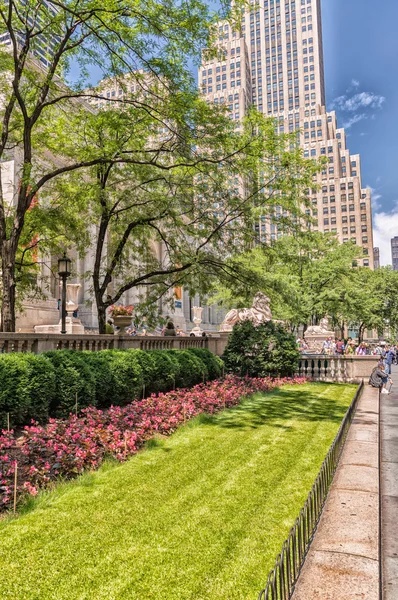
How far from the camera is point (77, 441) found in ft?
22.6

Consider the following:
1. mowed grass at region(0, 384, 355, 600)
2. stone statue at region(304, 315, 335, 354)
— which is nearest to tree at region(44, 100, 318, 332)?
mowed grass at region(0, 384, 355, 600)

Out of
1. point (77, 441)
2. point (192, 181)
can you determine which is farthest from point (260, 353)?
point (77, 441)

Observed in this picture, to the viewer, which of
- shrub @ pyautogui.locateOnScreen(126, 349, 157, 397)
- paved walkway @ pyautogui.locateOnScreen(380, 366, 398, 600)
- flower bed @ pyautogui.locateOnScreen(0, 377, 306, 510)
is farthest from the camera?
shrub @ pyautogui.locateOnScreen(126, 349, 157, 397)

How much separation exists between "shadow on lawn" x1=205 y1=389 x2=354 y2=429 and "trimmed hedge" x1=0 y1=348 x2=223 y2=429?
7.31ft

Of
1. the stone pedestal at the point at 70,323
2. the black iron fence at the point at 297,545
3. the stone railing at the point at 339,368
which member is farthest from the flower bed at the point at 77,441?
the stone pedestal at the point at 70,323

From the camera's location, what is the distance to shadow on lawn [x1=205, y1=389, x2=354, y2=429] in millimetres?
10109

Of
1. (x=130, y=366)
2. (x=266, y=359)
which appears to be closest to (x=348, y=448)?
(x=130, y=366)

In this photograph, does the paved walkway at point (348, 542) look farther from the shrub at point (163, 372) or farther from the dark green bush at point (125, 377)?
the shrub at point (163, 372)

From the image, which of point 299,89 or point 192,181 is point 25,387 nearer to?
point 192,181

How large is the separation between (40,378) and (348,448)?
229 inches

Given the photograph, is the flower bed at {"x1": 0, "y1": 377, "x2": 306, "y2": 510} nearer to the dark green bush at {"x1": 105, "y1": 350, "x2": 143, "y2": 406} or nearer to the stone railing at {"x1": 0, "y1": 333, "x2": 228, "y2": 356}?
the dark green bush at {"x1": 105, "y1": 350, "x2": 143, "y2": 406}

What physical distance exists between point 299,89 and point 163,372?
449 ft

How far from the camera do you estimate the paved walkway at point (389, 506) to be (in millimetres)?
3722

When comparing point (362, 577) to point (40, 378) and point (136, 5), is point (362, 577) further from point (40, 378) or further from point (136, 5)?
point (136, 5)
